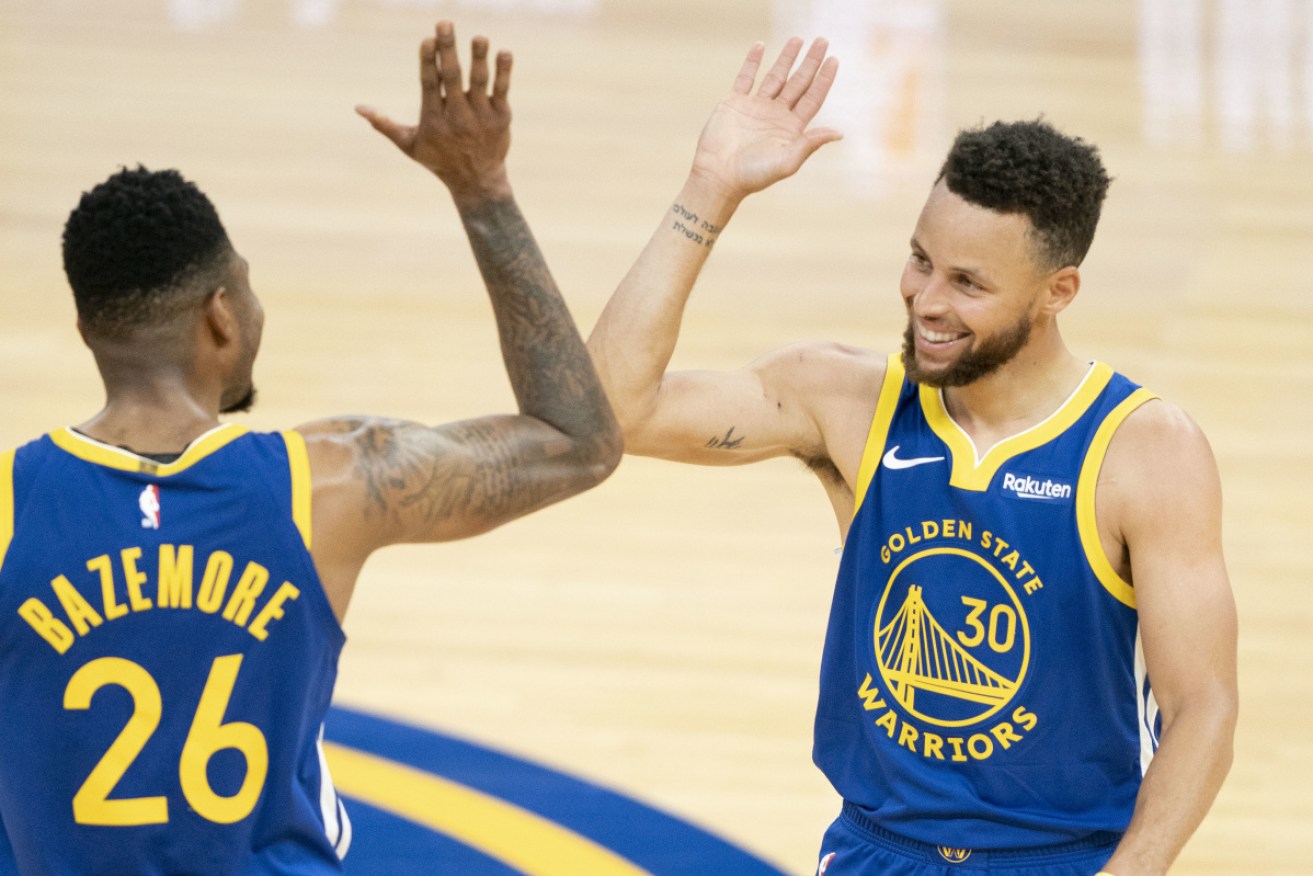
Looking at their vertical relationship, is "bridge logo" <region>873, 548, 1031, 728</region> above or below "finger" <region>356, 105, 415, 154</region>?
below

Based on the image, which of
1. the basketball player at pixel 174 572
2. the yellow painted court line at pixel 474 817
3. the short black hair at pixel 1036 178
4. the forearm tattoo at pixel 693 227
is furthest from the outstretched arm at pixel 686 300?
the yellow painted court line at pixel 474 817

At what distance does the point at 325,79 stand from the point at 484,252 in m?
9.03

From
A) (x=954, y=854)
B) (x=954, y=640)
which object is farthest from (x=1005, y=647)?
(x=954, y=854)

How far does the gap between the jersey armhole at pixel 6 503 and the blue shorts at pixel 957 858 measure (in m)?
1.59

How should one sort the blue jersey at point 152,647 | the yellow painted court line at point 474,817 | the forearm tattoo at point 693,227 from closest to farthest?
the blue jersey at point 152,647
the forearm tattoo at point 693,227
the yellow painted court line at point 474,817

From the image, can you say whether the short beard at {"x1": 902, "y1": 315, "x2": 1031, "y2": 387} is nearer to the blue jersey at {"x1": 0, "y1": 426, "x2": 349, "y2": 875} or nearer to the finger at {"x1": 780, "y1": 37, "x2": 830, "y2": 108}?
the finger at {"x1": 780, "y1": 37, "x2": 830, "y2": 108}

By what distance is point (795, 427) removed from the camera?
11.0 ft

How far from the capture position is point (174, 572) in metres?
2.27

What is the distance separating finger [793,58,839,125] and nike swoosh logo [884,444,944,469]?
642 millimetres

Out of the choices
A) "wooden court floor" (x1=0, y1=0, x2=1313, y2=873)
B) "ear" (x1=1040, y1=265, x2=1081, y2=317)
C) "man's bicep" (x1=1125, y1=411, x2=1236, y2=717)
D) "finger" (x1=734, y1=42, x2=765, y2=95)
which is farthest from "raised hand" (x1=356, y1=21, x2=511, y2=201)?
"wooden court floor" (x1=0, y1=0, x2=1313, y2=873)

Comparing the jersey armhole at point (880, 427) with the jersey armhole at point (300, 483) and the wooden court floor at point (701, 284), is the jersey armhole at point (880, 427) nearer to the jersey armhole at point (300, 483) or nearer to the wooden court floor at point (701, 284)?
the jersey armhole at point (300, 483)

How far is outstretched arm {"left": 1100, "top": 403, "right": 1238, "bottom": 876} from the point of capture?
2.79 meters

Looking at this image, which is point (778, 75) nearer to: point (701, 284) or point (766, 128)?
point (766, 128)

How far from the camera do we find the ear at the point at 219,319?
7.87 ft
